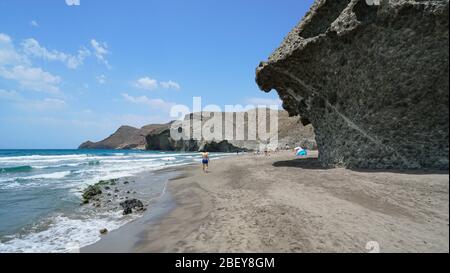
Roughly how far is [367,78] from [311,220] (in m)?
9.21

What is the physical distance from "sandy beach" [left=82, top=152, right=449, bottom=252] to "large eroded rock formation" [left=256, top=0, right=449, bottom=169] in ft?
3.22

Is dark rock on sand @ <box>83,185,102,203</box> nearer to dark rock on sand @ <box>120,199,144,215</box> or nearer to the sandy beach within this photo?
dark rock on sand @ <box>120,199,144,215</box>

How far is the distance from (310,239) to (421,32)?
8563 millimetres

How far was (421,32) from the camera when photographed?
9.97 meters

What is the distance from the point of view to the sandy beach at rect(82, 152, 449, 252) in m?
4.73

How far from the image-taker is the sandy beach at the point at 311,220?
4.73m

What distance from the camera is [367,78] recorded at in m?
13.9
